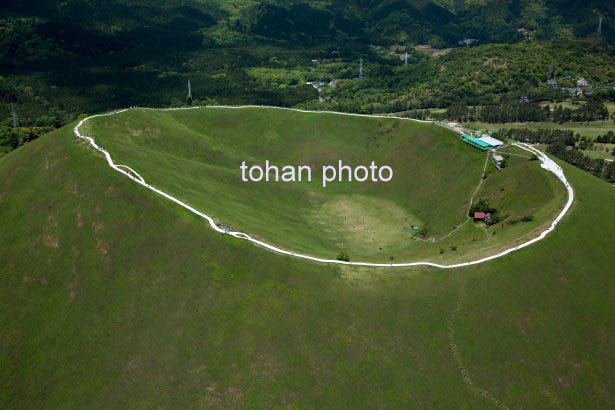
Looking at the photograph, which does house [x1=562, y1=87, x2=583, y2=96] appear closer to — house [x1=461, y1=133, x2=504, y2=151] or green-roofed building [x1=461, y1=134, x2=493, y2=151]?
house [x1=461, y1=133, x2=504, y2=151]

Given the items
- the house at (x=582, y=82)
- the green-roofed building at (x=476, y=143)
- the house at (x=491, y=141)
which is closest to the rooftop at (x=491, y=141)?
the house at (x=491, y=141)

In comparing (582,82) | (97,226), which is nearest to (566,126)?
(582,82)

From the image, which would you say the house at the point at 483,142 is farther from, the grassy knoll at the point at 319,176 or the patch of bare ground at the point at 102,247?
the patch of bare ground at the point at 102,247

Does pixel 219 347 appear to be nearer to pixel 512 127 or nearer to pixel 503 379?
pixel 503 379

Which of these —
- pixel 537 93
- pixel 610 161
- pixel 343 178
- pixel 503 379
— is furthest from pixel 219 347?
pixel 537 93

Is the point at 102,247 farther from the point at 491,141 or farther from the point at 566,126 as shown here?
the point at 566,126
